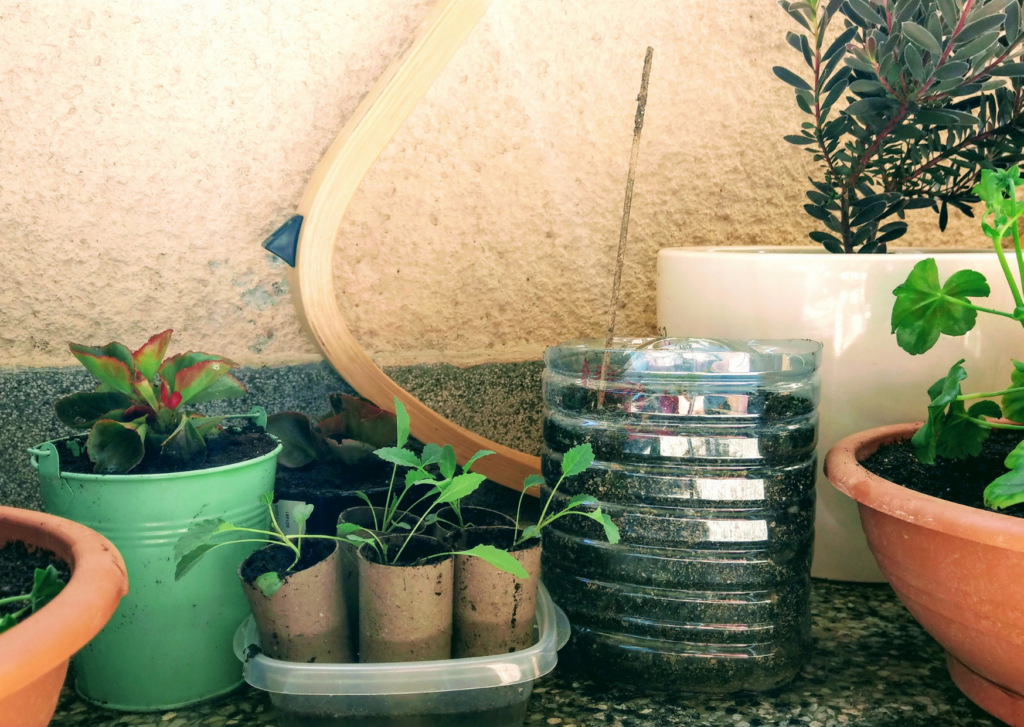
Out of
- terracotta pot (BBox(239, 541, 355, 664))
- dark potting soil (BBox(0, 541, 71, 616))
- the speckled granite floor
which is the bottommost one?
the speckled granite floor

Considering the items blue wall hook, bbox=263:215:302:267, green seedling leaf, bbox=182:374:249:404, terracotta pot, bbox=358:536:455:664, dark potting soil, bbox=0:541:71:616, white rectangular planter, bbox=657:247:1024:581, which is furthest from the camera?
blue wall hook, bbox=263:215:302:267

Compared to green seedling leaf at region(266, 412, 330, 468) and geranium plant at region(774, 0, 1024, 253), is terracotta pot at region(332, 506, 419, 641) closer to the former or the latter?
green seedling leaf at region(266, 412, 330, 468)

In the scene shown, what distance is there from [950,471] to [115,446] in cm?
86

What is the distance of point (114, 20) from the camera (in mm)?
961

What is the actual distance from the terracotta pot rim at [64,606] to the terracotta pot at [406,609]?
0.21 m

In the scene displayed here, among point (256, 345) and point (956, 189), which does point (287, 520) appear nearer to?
point (256, 345)

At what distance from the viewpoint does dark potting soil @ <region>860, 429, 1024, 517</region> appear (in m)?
0.76

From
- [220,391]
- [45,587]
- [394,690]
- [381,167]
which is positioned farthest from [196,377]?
[381,167]

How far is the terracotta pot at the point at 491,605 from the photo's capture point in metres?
0.70

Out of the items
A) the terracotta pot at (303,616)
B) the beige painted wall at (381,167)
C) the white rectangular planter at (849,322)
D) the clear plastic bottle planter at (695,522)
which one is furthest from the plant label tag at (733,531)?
the beige painted wall at (381,167)

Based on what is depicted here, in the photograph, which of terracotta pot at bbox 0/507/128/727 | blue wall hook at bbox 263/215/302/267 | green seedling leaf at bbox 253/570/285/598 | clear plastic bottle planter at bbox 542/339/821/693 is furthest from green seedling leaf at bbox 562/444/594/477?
blue wall hook at bbox 263/215/302/267

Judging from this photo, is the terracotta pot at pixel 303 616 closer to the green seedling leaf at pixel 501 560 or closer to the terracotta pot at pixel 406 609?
the terracotta pot at pixel 406 609

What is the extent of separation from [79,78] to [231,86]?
0.61 ft

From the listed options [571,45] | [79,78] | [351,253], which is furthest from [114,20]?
[571,45]
